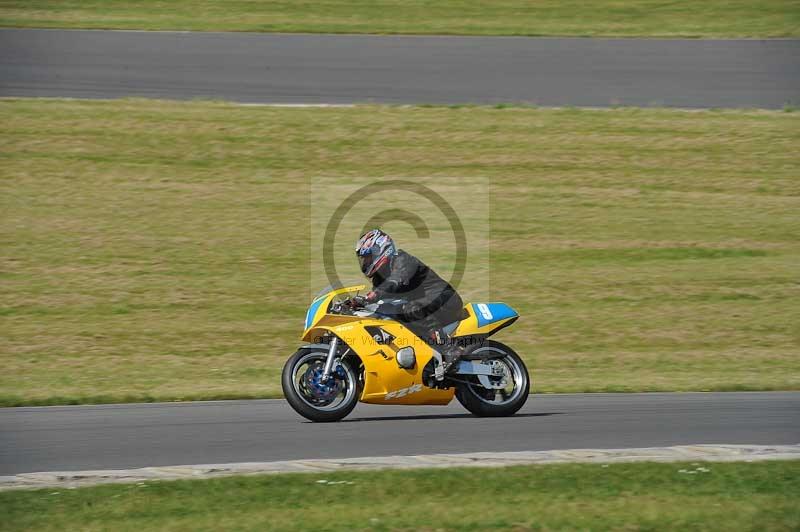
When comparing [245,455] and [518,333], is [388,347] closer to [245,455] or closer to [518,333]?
[245,455]

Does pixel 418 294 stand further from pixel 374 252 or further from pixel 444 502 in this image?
pixel 444 502

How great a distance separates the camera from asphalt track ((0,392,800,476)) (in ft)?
30.6

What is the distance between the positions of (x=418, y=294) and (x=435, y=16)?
1925 cm

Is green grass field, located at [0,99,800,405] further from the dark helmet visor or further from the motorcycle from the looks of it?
the dark helmet visor

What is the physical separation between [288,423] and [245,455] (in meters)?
1.28

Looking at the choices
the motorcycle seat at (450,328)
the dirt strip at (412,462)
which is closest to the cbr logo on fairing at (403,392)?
the motorcycle seat at (450,328)

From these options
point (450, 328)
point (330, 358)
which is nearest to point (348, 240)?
point (450, 328)

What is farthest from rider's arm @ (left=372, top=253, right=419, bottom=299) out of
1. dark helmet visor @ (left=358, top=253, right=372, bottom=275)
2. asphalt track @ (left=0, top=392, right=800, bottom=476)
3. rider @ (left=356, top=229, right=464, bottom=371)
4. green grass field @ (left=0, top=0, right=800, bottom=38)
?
green grass field @ (left=0, top=0, right=800, bottom=38)

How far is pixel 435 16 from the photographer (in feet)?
93.9

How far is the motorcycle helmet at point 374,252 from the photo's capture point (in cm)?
1036

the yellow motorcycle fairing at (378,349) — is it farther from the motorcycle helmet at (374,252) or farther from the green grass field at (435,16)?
the green grass field at (435,16)

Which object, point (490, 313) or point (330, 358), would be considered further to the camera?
point (490, 313)

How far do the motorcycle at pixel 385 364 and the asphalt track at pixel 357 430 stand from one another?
246 mm

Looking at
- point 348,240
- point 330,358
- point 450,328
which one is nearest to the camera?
point 330,358
